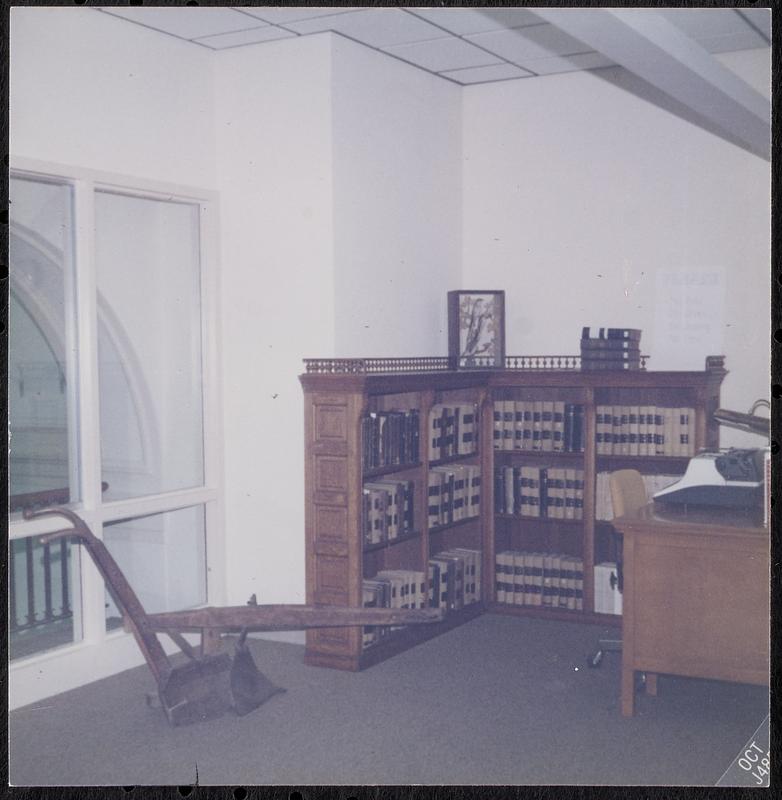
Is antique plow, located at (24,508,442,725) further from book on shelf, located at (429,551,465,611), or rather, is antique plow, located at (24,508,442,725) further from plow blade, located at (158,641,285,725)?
book on shelf, located at (429,551,465,611)

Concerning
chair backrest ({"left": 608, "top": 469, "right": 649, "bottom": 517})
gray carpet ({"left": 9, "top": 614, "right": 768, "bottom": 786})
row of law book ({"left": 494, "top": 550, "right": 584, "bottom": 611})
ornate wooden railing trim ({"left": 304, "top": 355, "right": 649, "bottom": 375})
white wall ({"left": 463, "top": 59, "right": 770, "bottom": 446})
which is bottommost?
gray carpet ({"left": 9, "top": 614, "right": 768, "bottom": 786})

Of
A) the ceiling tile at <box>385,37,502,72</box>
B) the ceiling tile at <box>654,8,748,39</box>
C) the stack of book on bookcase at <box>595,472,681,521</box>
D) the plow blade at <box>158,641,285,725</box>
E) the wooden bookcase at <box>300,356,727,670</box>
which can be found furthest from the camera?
the stack of book on bookcase at <box>595,472,681,521</box>

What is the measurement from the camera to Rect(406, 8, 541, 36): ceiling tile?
18.4 ft

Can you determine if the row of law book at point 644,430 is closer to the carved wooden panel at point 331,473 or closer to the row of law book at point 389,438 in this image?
the row of law book at point 389,438

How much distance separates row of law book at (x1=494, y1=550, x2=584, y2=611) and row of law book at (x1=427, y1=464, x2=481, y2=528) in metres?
0.41

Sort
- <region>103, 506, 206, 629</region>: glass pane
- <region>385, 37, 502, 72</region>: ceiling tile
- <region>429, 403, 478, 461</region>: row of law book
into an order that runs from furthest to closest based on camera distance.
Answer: <region>103, 506, 206, 629</region>: glass pane < <region>429, 403, 478, 461</region>: row of law book < <region>385, 37, 502, 72</region>: ceiling tile

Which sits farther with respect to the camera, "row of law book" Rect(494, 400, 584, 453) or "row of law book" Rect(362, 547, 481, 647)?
"row of law book" Rect(494, 400, 584, 453)

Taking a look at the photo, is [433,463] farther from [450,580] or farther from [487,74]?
[487,74]

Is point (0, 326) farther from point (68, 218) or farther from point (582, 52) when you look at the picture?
point (582, 52)

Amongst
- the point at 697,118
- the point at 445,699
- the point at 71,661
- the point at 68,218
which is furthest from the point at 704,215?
the point at 71,661

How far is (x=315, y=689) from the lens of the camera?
17.5 ft

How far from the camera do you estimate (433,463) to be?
6.53m

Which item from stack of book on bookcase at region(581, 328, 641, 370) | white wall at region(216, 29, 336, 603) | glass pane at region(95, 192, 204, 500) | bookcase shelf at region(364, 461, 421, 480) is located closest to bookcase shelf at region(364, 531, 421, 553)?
bookcase shelf at region(364, 461, 421, 480)

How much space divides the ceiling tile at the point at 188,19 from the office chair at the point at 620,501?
3.12m
